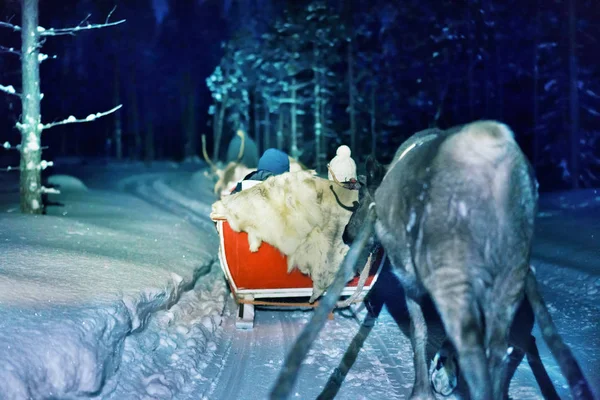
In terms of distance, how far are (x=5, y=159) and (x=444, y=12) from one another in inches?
1322

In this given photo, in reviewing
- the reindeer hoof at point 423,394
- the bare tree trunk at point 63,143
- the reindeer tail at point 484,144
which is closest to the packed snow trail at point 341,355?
the reindeer hoof at point 423,394

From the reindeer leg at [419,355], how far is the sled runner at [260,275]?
5.34ft

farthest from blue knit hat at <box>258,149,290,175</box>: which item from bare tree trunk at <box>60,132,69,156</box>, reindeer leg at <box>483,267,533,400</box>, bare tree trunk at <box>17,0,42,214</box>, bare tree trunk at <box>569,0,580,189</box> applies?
bare tree trunk at <box>60,132,69,156</box>

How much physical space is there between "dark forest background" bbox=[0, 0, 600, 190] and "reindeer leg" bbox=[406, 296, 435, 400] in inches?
409

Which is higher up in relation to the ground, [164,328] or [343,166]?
[343,166]

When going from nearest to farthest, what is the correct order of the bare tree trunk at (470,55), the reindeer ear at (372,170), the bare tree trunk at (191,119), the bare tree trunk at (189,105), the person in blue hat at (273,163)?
the reindeer ear at (372,170), the person in blue hat at (273,163), the bare tree trunk at (470,55), the bare tree trunk at (189,105), the bare tree trunk at (191,119)

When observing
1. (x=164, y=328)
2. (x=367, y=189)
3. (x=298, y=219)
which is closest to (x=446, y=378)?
(x=367, y=189)

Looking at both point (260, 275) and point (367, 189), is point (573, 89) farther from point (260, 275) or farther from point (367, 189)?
point (367, 189)

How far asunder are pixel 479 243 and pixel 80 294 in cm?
427

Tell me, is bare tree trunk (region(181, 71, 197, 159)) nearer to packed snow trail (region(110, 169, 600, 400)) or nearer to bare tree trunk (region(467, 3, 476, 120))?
bare tree trunk (region(467, 3, 476, 120))

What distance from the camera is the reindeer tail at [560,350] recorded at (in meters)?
3.41

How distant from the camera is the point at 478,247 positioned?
11.1ft

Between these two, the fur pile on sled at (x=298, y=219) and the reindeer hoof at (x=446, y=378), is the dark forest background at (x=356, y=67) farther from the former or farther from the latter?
the reindeer hoof at (x=446, y=378)

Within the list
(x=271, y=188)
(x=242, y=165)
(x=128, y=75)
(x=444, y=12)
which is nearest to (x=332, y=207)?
(x=271, y=188)
